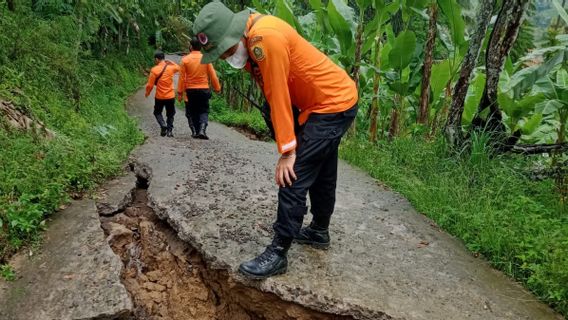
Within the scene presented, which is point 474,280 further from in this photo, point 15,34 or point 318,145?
point 15,34

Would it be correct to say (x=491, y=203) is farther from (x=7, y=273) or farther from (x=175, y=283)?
(x=7, y=273)

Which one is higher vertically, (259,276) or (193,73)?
(193,73)

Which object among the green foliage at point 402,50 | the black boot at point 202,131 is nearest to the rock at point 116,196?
the black boot at point 202,131

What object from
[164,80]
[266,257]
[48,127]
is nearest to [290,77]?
[266,257]

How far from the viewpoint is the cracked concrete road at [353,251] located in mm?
2869

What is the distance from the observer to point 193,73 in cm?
733

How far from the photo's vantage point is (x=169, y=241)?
Result: 3729 mm

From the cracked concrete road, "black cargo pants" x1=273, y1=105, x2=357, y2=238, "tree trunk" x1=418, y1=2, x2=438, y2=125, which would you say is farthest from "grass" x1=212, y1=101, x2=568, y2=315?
"black cargo pants" x1=273, y1=105, x2=357, y2=238

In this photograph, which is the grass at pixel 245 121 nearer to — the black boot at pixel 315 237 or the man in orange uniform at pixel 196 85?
the man in orange uniform at pixel 196 85

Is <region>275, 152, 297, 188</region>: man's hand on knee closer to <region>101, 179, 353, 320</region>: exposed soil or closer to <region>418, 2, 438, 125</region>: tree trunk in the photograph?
<region>101, 179, 353, 320</region>: exposed soil

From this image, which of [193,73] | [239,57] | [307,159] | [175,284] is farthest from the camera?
[193,73]

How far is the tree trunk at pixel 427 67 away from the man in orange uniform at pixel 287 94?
3832mm

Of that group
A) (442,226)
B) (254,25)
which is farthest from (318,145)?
(442,226)

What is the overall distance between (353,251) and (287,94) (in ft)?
5.01
